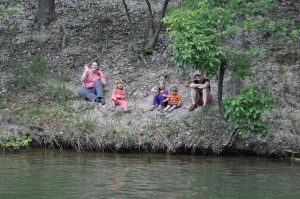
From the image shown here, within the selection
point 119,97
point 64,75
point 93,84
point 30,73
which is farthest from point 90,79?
point 30,73

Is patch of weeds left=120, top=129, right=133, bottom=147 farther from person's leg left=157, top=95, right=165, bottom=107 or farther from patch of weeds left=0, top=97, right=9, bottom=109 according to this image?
patch of weeds left=0, top=97, right=9, bottom=109

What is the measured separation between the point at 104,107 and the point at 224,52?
3.94 metres

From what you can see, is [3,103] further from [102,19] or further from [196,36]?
[196,36]

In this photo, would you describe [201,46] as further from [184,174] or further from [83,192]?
[83,192]

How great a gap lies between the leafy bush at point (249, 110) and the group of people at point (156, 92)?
62.5 inches

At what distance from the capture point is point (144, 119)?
1459 centimetres

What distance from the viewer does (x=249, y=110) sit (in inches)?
506

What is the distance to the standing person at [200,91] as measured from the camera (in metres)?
14.6

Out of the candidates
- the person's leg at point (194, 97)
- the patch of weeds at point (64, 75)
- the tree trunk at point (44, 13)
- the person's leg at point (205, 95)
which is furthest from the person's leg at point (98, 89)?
the tree trunk at point (44, 13)

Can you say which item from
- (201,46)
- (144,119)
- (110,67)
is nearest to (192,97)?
(144,119)

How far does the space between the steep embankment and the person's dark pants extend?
0.79ft

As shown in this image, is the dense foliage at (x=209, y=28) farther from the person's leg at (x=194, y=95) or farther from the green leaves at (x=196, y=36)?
the person's leg at (x=194, y=95)

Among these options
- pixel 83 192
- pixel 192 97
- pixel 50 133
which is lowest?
pixel 83 192

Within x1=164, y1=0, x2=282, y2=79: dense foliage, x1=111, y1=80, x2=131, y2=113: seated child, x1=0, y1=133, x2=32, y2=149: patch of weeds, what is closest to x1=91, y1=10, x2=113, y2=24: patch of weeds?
x1=111, y1=80, x2=131, y2=113: seated child
